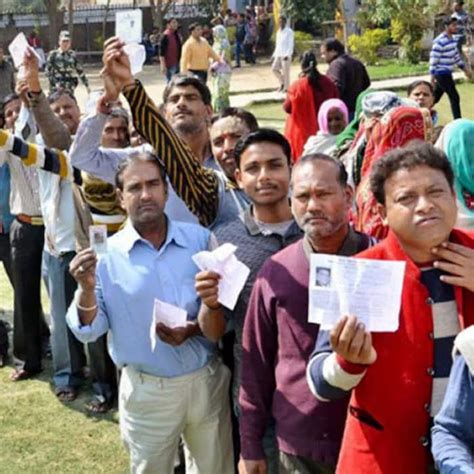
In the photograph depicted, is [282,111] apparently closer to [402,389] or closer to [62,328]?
[62,328]

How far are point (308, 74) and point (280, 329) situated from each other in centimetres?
628

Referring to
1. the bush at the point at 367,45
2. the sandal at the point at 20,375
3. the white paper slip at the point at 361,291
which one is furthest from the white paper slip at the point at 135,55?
the bush at the point at 367,45

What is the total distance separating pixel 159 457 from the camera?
138 inches

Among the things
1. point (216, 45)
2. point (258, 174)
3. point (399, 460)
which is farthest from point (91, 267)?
point (216, 45)

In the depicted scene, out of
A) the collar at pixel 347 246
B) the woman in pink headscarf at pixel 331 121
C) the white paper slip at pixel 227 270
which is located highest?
the collar at pixel 347 246

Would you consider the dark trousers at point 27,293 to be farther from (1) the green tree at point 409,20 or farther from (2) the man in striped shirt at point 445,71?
(1) the green tree at point 409,20

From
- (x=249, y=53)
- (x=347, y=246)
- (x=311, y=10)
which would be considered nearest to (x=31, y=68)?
(x=347, y=246)

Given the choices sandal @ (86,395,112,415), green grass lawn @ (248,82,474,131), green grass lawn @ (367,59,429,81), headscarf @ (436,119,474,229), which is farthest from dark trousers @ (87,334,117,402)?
green grass lawn @ (367,59,429,81)

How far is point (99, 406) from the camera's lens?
521 centimetres

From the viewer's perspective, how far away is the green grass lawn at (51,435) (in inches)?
184

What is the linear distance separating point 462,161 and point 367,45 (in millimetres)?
21915

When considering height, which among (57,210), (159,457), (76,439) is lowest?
(76,439)

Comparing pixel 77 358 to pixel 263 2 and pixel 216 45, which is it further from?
pixel 263 2

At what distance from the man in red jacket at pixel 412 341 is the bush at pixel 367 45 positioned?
22.5m
